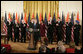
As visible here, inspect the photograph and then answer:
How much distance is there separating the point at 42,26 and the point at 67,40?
1594 millimetres

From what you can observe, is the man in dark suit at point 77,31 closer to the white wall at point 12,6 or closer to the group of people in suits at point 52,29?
the group of people in suits at point 52,29

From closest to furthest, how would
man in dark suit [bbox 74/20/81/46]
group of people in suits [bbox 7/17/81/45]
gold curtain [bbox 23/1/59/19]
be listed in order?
man in dark suit [bbox 74/20/81/46] < group of people in suits [bbox 7/17/81/45] < gold curtain [bbox 23/1/59/19]

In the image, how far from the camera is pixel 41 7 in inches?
348

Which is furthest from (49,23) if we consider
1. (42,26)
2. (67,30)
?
(67,30)

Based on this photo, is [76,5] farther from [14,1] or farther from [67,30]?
[14,1]

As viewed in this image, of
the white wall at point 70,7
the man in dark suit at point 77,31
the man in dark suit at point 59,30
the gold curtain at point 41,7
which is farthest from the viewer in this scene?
the gold curtain at point 41,7

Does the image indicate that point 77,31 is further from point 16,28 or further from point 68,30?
point 16,28

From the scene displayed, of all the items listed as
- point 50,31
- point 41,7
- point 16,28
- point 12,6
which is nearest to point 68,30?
point 50,31

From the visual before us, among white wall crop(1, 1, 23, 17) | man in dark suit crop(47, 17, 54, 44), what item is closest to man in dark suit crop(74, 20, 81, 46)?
man in dark suit crop(47, 17, 54, 44)

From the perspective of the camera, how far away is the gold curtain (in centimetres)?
868

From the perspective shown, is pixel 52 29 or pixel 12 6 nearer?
pixel 52 29

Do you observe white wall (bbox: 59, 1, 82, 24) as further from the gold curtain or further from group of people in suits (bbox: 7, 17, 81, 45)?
group of people in suits (bbox: 7, 17, 81, 45)

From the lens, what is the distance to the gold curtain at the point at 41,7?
342 inches

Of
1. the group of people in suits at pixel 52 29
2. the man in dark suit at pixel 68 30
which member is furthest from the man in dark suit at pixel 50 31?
the man in dark suit at pixel 68 30
